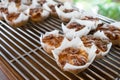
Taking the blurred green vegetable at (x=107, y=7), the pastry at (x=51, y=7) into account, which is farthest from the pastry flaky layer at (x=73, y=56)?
the blurred green vegetable at (x=107, y=7)

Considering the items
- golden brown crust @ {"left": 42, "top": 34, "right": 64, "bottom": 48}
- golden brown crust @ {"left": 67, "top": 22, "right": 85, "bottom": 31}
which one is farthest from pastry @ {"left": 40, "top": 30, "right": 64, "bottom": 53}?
golden brown crust @ {"left": 67, "top": 22, "right": 85, "bottom": 31}

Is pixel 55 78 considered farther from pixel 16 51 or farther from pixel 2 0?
pixel 2 0

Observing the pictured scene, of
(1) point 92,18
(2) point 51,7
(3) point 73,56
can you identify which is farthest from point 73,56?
(2) point 51,7

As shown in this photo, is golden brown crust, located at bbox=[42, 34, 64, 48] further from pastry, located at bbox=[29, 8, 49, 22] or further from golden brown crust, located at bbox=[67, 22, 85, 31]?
pastry, located at bbox=[29, 8, 49, 22]

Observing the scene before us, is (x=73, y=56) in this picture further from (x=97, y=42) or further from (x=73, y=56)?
(x=97, y=42)

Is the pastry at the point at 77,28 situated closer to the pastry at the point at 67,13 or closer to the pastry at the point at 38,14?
the pastry at the point at 67,13
